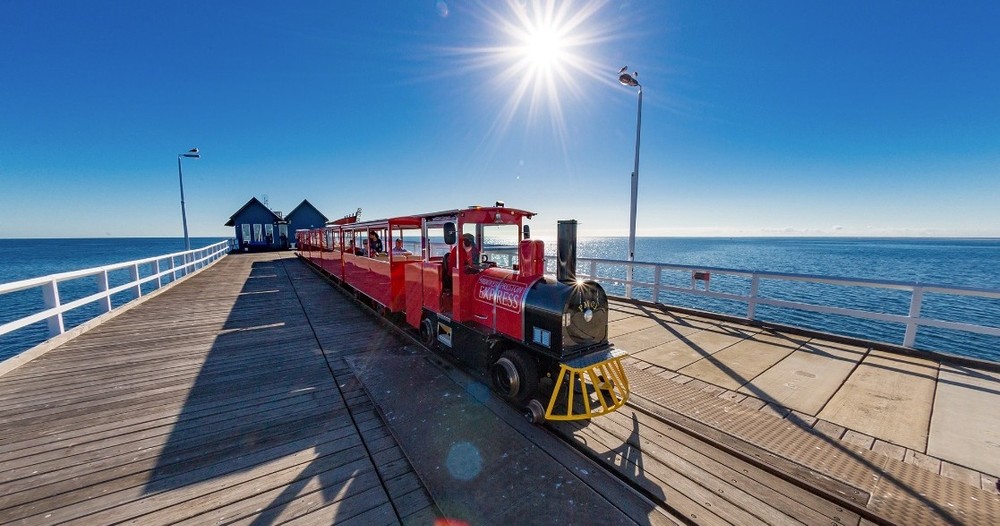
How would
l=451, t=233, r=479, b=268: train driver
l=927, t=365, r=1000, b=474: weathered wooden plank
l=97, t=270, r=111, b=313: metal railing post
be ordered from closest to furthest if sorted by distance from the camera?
l=927, t=365, r=1000, b=474: weathered wooden plank < l=451, t=233, r=479, b=268: train driver < l=97, t=270, r=111, b=313: metal railing post

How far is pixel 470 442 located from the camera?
349cm

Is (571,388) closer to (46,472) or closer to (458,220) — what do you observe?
(458,220)

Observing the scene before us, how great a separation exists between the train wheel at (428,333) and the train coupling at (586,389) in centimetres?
238

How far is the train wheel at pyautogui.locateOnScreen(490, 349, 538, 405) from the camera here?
163 inches

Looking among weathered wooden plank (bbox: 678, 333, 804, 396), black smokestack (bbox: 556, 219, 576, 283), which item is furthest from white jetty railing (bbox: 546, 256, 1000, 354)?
black smokestack (bbox: 556, 219, 576, 283)

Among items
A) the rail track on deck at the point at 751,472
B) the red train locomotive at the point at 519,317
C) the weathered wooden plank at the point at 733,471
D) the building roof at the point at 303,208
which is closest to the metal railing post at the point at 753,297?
the rail track on deck at the point at 751,472

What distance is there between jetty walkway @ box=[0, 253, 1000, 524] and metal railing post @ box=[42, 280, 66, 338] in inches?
40.3

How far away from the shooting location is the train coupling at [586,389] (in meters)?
3.64

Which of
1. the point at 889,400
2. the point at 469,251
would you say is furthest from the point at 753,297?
the point at 469,251

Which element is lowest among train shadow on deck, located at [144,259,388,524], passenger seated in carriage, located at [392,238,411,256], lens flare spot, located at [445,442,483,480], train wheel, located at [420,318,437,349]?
lens flare spot, located at [445,442,483,480]

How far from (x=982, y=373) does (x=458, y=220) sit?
748 cm

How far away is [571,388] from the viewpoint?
3.68m

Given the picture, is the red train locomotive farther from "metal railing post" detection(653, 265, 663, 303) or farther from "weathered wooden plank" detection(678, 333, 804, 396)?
"metal railing post" detection(653, 265, 663, 303)

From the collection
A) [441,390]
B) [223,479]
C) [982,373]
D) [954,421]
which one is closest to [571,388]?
[441,390]
